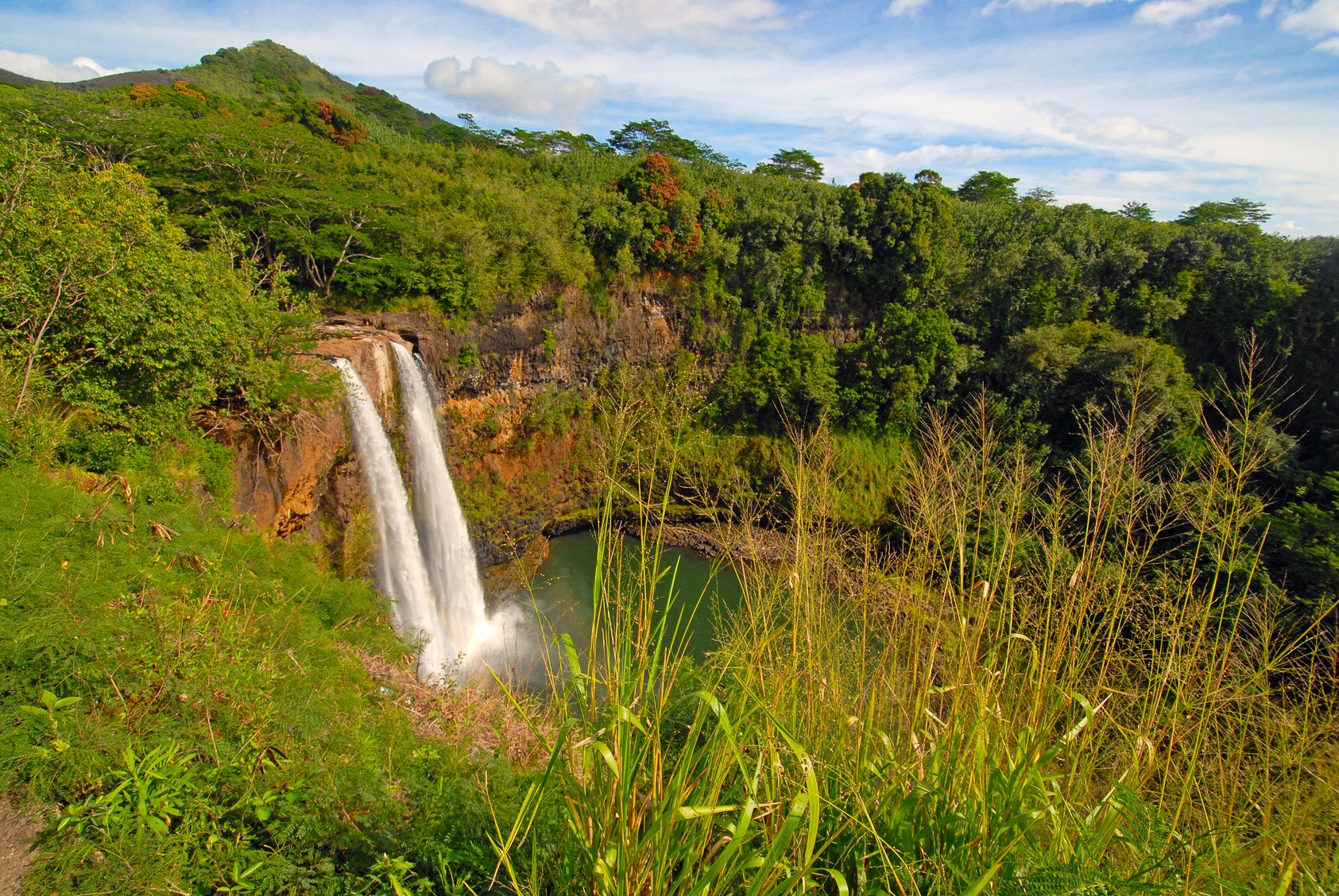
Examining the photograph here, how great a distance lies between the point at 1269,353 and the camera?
17.6m

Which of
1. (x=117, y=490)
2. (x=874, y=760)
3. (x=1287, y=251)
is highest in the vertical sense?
(x=1287, y=251)

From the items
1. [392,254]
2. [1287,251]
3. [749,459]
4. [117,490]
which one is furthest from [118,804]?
[1287,251]

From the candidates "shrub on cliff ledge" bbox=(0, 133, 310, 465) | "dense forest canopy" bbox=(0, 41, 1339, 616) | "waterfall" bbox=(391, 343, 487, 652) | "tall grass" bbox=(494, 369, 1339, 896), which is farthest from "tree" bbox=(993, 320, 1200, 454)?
"shrub on cliff ledge" bbox=(0, 133, 310, 465)

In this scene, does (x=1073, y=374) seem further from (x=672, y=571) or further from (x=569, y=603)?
(x=569, y=603)

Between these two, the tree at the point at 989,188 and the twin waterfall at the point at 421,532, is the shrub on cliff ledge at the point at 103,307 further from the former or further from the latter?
the tree at the point at 989,188

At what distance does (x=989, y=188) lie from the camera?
84.6ft

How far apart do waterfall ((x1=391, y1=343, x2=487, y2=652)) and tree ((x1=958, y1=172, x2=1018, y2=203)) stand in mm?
23492

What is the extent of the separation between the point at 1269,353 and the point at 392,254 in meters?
23.4

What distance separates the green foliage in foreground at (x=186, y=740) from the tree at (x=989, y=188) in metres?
27.9

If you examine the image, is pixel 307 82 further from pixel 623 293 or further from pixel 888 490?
pixel 888 490

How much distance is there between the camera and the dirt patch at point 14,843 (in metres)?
2.34

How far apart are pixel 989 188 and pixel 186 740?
30230 mm

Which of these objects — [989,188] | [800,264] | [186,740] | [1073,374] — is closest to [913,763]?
[186,740]

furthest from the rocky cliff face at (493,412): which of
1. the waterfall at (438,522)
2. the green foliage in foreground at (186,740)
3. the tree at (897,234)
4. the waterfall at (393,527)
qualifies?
the tree at (897,234)
